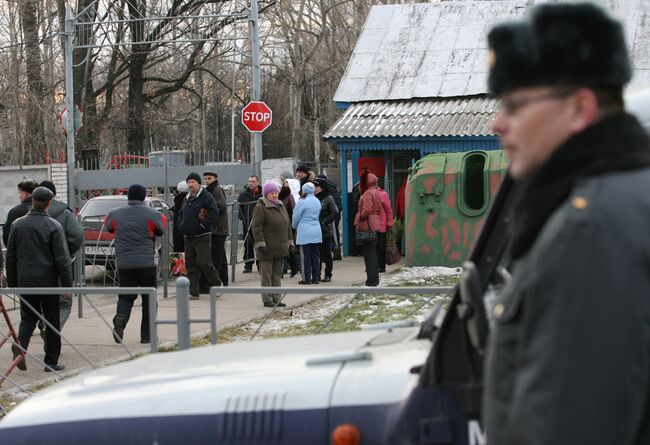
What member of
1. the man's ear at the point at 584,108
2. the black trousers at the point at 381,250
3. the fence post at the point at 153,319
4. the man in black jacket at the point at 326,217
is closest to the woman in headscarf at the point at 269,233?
the man in black jacket at the point at 326,217

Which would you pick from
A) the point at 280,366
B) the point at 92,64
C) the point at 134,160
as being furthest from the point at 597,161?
→ the point at 92,64

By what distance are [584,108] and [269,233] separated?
1146 cm

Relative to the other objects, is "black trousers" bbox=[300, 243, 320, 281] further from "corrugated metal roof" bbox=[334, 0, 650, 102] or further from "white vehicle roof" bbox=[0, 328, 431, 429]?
"white vehicle roof" bbox=[0, 328, 431, 429]

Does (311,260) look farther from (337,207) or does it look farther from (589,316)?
(589,316)

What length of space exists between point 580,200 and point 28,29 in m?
32.7

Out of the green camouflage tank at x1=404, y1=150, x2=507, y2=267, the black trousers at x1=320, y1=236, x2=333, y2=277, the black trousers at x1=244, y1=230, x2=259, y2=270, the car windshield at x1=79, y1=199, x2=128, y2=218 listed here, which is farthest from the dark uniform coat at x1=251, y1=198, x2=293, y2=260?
the car windshield at x1=79, y1=199, x2=128, y2=218

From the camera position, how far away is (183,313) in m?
7.22

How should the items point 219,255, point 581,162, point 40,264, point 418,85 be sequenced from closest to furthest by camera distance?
point 581,162 → point 40,264 → point 219,255 → point 418,85

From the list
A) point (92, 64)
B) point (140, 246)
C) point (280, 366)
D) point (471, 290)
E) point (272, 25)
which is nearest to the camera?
point (471, 290)

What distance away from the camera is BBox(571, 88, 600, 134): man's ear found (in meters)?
2.01

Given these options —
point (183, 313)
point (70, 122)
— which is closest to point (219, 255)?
point (183, 313)

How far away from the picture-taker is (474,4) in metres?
22.5

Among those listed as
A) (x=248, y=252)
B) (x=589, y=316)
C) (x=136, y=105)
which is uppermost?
(x=136, y=105)

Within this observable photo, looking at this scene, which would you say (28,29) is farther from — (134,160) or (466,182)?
(466,182)
